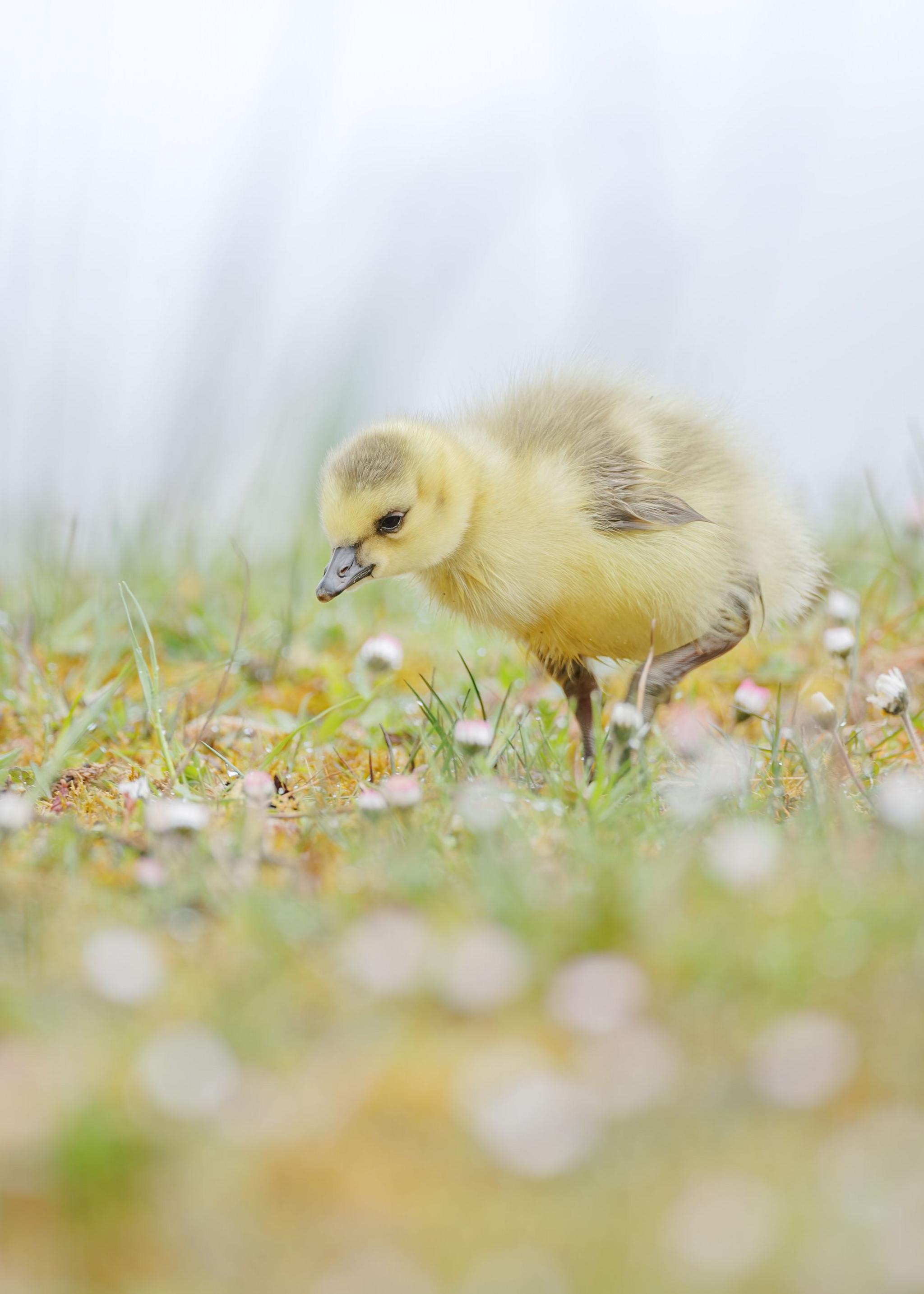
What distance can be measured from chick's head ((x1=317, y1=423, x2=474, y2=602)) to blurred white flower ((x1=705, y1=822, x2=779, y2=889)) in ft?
4.46

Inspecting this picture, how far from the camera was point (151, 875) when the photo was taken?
80.8 inches

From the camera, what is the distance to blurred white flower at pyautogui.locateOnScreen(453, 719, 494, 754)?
8.40 ft

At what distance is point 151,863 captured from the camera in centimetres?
211

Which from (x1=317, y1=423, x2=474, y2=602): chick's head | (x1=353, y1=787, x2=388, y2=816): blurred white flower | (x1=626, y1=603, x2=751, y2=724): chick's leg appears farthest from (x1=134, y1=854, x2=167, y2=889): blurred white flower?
(x1=626, y1=603, x2=751, y2=724): chick's leg

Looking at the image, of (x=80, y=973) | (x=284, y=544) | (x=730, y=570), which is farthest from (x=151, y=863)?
(x=284, y=544)

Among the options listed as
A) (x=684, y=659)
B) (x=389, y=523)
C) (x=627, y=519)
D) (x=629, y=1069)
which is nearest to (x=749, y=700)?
(x=684, y=659)

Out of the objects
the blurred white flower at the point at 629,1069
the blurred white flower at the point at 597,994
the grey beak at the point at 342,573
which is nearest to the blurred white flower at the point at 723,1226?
the blurred white flower at the point at 629,1069

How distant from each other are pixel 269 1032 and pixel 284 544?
416cm

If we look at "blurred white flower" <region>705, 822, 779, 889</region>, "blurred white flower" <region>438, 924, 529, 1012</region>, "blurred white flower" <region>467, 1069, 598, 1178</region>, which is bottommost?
"blurred white flower" <region>438, 924, 529, 1012</region>

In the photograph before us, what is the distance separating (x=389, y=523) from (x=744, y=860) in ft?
5.00

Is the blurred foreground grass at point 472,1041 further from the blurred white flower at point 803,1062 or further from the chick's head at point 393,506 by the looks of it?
the chick's head at point 393,506

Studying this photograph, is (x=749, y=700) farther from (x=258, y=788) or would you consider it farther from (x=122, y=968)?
(x=122, y=968)

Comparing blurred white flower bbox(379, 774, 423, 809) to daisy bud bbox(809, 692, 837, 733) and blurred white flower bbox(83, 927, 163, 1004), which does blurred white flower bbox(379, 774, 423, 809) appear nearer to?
blurred white flower bbox(83, 927, 163, 1004)

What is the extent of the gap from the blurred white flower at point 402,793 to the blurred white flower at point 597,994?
0.72 metres
